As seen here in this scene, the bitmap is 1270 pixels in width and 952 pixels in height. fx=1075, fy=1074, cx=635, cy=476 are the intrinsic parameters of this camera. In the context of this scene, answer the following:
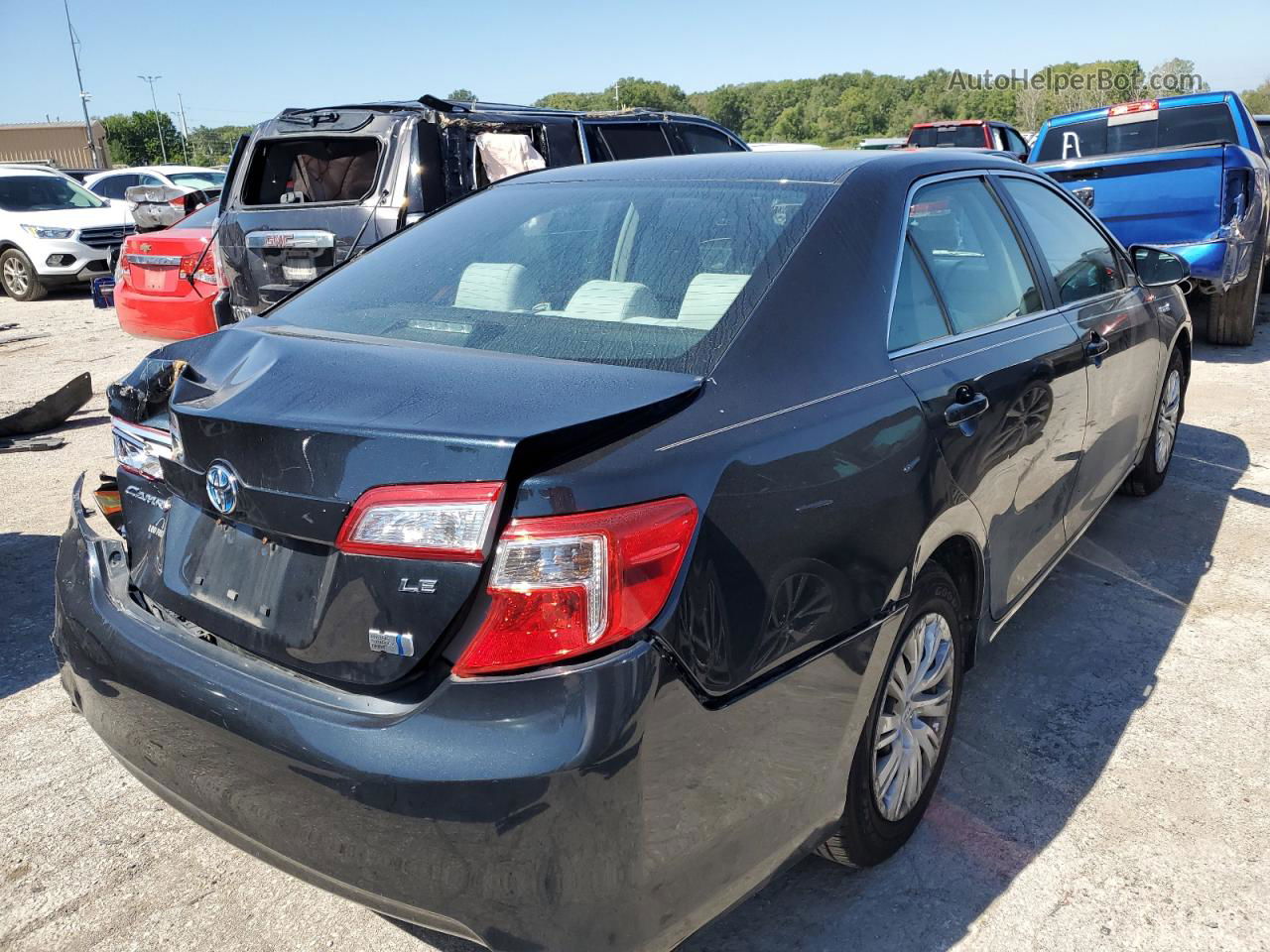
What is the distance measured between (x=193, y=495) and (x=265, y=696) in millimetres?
458

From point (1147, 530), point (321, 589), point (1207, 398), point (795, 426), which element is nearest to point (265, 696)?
point (321, 589)

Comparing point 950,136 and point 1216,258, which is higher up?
point 950,136

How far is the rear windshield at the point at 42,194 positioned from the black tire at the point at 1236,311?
47.2 feet

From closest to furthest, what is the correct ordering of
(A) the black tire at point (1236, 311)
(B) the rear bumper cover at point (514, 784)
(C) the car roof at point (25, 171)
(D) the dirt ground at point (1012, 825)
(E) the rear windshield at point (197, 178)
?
(B) the rear bumper cover at point (514, 784) < (D) the dirt ground at point (1012, 825) < (A) the black tire at point (1236, 311) < (C) the car roof at point (25, 171) < (E) the rear windshield at point (197, 178)

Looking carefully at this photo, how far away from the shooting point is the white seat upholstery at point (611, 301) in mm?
2379

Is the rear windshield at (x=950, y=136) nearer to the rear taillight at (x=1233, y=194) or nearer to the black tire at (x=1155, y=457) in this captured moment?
the rear taillight at (x=1233, y=194)

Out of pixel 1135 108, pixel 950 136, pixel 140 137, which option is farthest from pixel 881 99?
pixel 1135 108

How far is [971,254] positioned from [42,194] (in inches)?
635

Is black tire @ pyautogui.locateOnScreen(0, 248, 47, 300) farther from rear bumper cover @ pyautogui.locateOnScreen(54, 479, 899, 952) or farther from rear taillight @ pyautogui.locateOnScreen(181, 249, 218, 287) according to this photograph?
rear bumper cover @ pyautogui.locateOnScreen(54, 479, 899, 952)

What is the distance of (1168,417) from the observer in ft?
16.6

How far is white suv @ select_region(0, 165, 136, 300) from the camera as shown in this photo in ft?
48.2

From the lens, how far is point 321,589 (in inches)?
72.9

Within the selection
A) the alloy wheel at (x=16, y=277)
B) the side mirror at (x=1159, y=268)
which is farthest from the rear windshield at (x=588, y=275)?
the alloy wheel at (x=16, y=277)

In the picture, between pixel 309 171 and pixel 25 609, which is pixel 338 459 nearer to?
pixel 25 609
